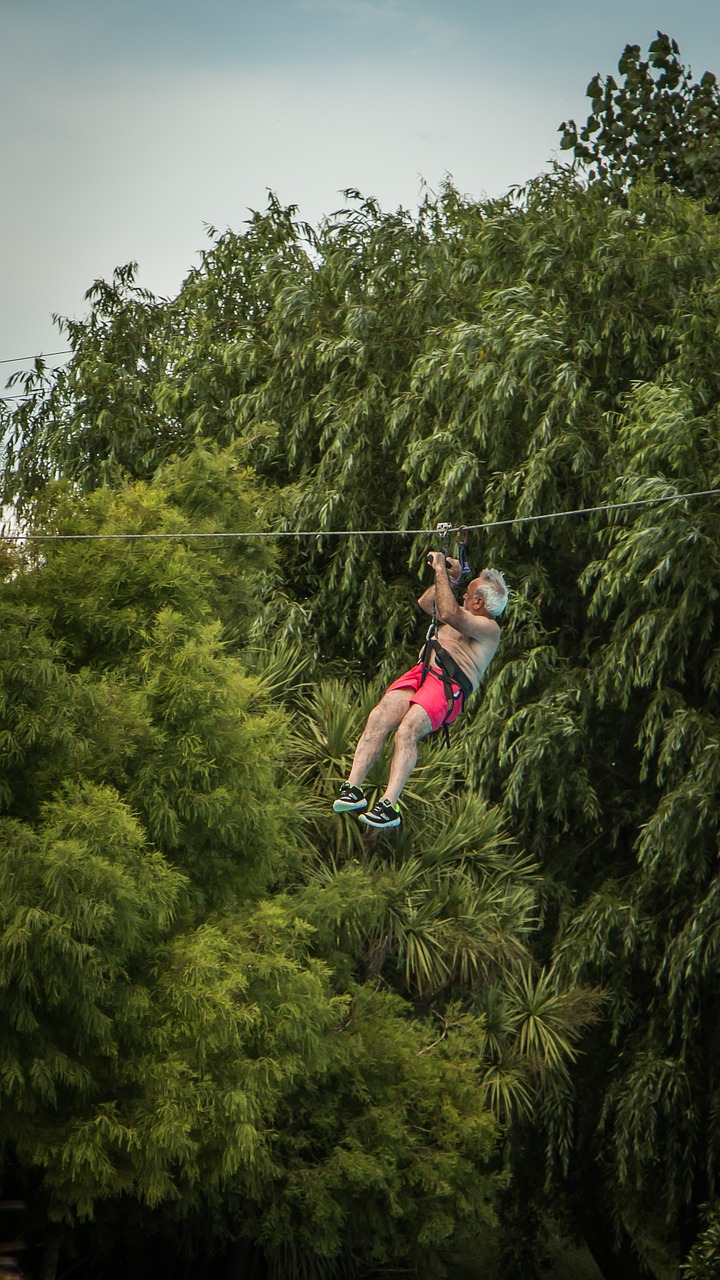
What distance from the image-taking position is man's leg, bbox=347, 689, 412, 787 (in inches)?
334

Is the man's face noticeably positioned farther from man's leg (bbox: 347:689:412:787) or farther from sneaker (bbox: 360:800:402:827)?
sneaker (bbox: 360:800:402:827)

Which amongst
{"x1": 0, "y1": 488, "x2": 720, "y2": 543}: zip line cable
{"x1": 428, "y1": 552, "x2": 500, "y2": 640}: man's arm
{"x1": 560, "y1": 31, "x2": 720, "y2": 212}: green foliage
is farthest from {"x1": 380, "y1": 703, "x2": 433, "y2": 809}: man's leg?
{"x1": 560, "y1": 31, "x2": 720, "y2": 212}: green foliage

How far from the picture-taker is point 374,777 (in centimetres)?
1337

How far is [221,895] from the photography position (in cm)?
1233

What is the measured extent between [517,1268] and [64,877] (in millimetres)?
10805

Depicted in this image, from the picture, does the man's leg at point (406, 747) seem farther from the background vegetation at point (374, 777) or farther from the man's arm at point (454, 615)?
the background vegetation at point (374, 777)

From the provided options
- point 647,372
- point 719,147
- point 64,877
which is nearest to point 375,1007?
point 64,877

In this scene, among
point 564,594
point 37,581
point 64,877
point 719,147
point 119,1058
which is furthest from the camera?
point 719,147

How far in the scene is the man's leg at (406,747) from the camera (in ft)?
27.1

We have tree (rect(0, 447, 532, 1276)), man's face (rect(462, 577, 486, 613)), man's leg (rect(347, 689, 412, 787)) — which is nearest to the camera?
man's leg (rect(347, 689, 412, 787))

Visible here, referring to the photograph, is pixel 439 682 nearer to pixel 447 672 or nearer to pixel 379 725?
pixel 447 672

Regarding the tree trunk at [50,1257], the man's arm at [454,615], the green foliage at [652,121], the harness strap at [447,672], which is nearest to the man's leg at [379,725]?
the harness strap at [447,672]

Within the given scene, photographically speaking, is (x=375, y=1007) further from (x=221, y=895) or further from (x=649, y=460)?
(x=649, y=460)

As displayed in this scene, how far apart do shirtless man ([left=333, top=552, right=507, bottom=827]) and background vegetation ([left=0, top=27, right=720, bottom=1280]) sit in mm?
2569
